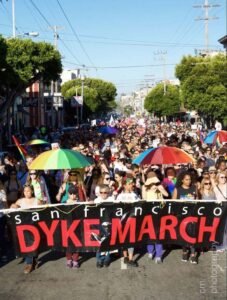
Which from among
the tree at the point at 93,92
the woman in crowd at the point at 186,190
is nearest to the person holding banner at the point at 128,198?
the woman in crowd at the point at 186,190

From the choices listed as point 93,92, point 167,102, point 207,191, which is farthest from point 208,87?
point 93,92

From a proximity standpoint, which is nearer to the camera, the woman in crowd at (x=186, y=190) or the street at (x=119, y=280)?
the street at (x=119, y=280)

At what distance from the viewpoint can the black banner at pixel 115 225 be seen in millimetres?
7418

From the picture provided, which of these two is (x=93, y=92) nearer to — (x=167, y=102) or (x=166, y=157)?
(x=167, y=102)

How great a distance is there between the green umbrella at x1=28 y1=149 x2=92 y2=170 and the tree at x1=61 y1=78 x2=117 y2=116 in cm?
7874

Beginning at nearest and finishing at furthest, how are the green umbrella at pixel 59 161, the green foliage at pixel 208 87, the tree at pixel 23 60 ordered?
1. the green umbrella at pixel 59 161
2. the tree at pixel 23 60
3. the green foliage at pixel 208 87

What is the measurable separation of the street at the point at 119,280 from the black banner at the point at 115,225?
1.26ft

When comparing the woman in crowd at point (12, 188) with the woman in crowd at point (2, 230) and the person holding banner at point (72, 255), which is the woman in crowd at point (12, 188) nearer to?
the woman in crowd at point (2, 230)

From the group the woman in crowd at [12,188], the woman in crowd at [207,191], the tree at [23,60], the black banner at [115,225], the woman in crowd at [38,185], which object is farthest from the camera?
the tree at [23,60]

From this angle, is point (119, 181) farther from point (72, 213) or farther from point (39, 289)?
point (39, 289)

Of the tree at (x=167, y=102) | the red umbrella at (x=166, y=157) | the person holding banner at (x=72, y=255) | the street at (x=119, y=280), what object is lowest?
the street at (x=119, y=280)

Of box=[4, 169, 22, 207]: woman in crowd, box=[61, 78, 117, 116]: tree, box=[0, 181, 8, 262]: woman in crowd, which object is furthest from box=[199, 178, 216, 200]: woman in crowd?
box=[61, 78, 117, 116]: tree

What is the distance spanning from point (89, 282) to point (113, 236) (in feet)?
2.64

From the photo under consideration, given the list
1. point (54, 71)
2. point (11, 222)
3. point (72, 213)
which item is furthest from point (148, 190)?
point (54, 71)
